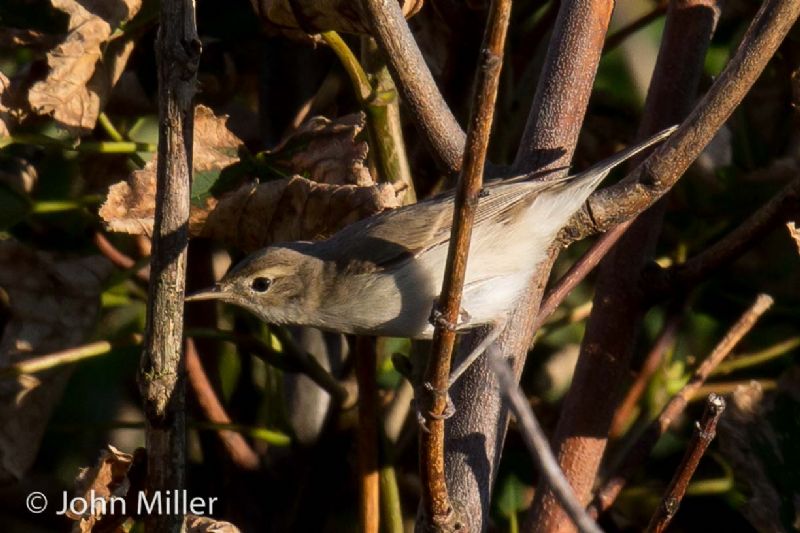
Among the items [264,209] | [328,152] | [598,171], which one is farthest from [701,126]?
[264,209]

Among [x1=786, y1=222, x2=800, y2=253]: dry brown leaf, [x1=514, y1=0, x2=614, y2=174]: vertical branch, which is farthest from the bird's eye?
[x1=786, y1=222, x2=800, y2=253]: dry brown leaf

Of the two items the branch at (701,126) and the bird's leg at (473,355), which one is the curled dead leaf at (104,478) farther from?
the branch at (701,126)

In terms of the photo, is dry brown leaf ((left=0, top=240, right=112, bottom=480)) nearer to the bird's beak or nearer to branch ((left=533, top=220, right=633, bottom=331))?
the bird's beak

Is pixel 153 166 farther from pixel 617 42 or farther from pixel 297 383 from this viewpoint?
pixel 617 42

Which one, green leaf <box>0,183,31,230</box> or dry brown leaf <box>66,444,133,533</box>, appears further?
green leaf <box>0,183,31,230</box>

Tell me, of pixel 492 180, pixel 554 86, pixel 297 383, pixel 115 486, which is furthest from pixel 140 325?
pixel 554 86

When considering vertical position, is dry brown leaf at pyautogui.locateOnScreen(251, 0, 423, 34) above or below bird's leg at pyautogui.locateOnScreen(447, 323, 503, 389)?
above

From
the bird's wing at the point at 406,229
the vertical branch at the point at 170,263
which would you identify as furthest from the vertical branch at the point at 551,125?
A: the vertical branch at the point at 170,263
